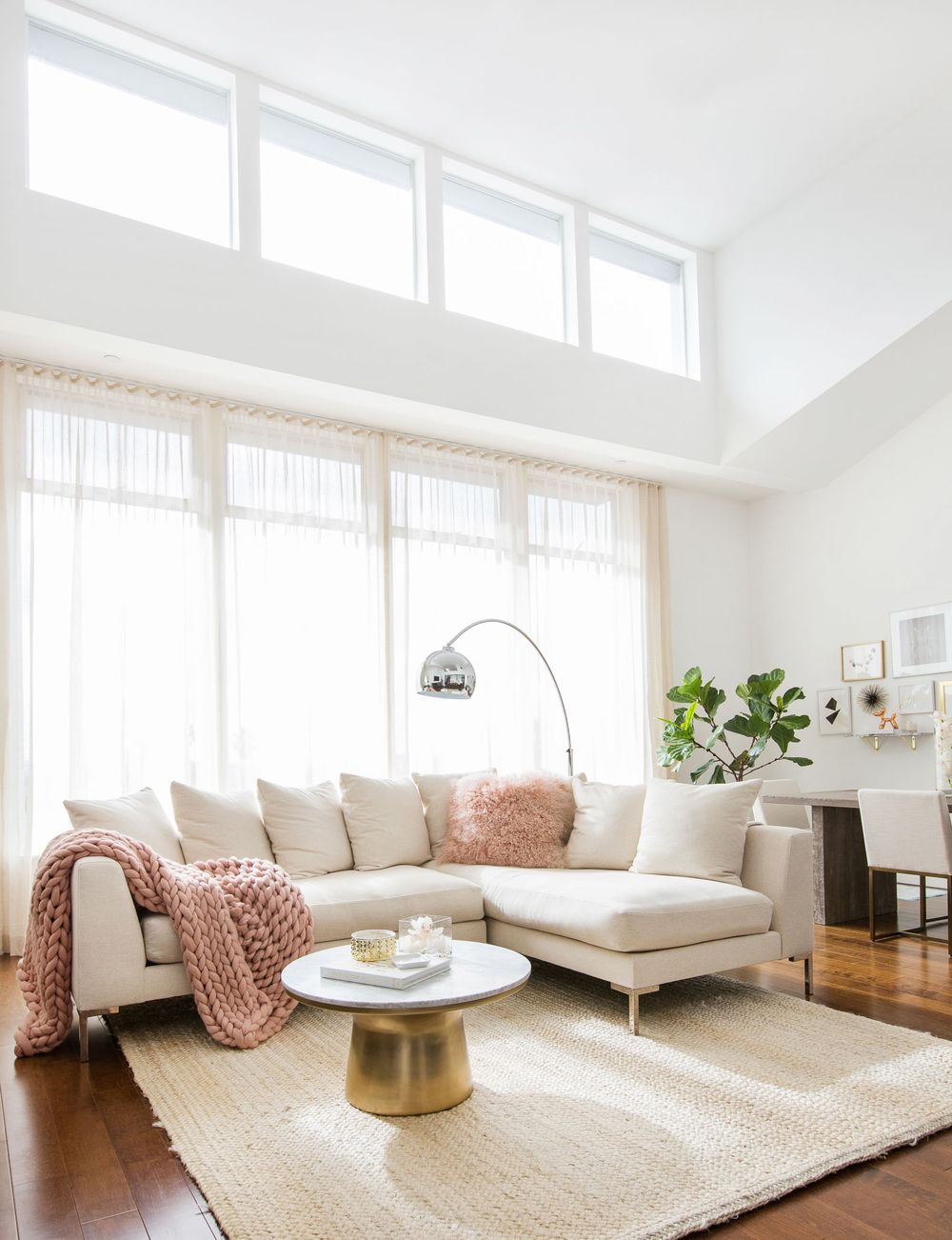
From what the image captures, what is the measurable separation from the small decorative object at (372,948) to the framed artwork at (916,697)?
4.85 metres

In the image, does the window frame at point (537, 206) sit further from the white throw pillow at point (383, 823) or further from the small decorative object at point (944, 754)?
the small decorative object at point (944, 754)

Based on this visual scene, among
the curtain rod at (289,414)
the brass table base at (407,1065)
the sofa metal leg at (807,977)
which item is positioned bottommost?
the sofa metal leg at (807,977)

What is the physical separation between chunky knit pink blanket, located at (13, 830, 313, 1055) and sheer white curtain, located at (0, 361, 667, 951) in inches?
63.6

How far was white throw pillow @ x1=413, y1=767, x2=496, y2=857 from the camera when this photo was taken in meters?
4.81

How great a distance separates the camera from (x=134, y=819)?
3918 mm

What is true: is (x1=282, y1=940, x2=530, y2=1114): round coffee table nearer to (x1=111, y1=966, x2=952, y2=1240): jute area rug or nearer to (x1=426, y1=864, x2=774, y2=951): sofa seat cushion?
(x1=111, y1=966, x2=952, y2=1240): jute area rug

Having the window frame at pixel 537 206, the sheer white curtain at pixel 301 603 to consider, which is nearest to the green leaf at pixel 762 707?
the sheer white curtain at pixel 301 603

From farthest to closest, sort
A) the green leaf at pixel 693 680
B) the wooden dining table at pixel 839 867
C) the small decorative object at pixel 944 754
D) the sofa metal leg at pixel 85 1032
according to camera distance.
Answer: the green leaf at pixel 693 680 → the wooden dining table at pixel 839 867 → the small decorative object at pixel 944 754 → the sofa metal leg at pixel 85 1032

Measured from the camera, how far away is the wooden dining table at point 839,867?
5.18 m

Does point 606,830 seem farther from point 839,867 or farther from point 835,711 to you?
point 835,711

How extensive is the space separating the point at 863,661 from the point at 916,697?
471 mm

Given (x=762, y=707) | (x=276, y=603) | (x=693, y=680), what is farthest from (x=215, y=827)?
(x=762, y=707)

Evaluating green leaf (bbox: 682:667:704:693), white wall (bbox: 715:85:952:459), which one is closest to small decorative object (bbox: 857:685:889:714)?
green leaf (bbox: 682:667:704:693)

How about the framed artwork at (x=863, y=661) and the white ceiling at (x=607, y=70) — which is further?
the framed artwork at (x=863, y=661)
